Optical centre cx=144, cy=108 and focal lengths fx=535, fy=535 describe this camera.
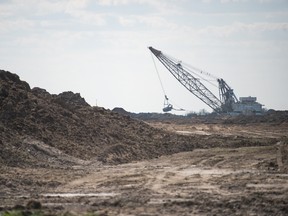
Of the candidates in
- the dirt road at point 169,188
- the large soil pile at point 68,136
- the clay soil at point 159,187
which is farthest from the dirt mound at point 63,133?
the dirt road at point 169,188

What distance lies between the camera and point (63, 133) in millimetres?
32719

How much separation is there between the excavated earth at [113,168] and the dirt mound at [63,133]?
62mm

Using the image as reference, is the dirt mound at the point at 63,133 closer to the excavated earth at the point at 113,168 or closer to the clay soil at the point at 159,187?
the excavated earth at the point at 113,168

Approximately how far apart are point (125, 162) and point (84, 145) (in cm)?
318

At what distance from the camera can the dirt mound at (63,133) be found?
27859 millimetres

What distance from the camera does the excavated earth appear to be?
15.5 meters

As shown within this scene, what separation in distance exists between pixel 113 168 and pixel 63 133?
7.21 m

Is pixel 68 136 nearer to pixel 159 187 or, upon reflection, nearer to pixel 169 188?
pixel 159 187

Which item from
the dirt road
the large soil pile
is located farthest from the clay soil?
the large soil pile

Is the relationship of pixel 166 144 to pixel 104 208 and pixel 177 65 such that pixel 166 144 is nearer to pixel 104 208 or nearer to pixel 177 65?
pixel 104 208

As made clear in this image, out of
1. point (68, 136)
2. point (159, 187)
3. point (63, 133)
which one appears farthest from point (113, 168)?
point (159, 187)

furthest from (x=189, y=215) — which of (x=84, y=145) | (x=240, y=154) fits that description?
(x=84, y=145)

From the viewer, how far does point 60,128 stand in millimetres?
33219

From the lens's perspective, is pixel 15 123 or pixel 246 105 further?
pixel 246 105
